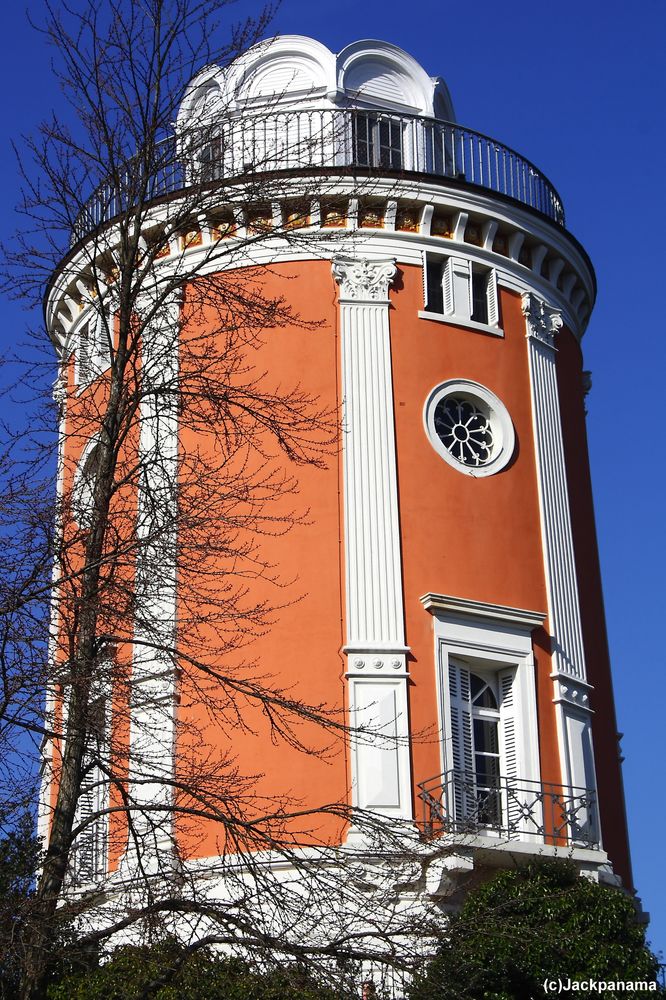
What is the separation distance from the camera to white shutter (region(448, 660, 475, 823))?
18.0 meters

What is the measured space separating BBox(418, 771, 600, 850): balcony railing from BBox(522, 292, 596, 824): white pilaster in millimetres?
416

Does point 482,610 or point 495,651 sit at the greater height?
point 482,610

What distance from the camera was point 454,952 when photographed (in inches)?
467

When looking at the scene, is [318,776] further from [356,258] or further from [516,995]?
[356,258]

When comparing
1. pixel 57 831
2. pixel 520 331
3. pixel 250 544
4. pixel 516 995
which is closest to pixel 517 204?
pixel 520 331

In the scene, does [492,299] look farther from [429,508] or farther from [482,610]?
[482,610]

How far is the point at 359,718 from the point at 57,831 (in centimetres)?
742

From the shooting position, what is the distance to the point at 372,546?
19.0 metres

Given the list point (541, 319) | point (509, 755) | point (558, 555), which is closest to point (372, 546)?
point (558, 555)

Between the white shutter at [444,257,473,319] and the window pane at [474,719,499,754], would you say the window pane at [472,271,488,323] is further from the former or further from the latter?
the window pane at [474,719,499,754]

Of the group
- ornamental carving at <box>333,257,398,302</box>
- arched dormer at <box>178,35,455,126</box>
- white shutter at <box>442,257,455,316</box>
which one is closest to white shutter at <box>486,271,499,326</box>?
white shutter at <box>442,257,455,316</box>

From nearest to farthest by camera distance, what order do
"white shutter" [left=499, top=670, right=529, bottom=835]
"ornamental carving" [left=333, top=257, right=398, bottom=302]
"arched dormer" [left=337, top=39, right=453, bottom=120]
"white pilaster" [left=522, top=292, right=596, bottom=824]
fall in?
"white shutter" [left=499, top=670, right=529, bottom=835], "white pilaster" [left=522, top=292, right=596, bottom=824], "ornamental carving" [left=333, top=257, right=398, bottom=302], "arched dormer" [left=337, top=39, right=453, bottom=120]

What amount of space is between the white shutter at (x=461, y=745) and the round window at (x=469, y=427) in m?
2.81

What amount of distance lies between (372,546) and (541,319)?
16.3ft
